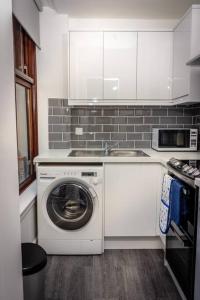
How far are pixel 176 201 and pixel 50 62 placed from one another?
2047 mm

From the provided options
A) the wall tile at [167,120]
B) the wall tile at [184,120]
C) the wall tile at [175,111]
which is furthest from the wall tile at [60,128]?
the wall tile at [184,120]

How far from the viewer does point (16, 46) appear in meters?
2.31

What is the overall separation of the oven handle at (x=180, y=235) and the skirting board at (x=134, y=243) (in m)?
0.76

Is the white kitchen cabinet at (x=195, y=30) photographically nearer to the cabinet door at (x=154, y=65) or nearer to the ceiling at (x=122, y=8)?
the ceiling at (x=122, y=8)

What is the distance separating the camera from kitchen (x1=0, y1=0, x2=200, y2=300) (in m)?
2.03

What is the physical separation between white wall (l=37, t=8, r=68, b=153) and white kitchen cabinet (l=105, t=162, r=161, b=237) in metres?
1.01

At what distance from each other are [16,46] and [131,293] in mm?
2290

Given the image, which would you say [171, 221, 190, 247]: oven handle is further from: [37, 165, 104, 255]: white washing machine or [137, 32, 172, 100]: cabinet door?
[137, 32, 172, 100]: cabinet door

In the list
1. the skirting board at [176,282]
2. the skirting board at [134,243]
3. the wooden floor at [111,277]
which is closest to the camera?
the skirting board at [176,282]

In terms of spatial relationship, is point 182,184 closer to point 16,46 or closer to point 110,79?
point 110,79

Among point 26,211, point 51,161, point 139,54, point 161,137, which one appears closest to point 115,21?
point 139,54

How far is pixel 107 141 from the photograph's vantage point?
308 cm

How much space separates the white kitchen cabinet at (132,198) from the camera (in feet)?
7.96

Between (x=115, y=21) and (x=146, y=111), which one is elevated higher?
(x=115, y=21)
